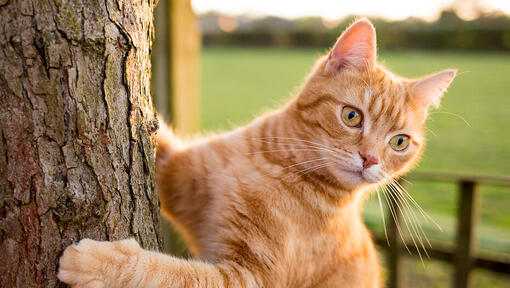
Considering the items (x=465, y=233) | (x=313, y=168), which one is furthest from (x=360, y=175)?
(x=465, y=233)

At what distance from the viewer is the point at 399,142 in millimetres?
2176

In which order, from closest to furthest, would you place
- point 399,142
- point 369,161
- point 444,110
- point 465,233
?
1. point 369,161
2. point 399,142
3. point 465,233
4. point 444,110

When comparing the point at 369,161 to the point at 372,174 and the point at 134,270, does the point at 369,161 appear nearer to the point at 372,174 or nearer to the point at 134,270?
the point at 372,174

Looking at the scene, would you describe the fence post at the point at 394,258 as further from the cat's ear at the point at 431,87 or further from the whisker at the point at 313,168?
the whisker at the point at 313,168

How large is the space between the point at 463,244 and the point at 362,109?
2053 mm

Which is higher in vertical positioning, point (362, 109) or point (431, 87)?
point (431, 87)

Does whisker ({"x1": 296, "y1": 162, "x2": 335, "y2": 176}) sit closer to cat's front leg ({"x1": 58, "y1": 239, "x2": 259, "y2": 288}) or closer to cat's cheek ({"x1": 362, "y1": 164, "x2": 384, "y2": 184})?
cat's cheek ({"x1": 362, "y1": 164, "x2": 384, "y2": 184})

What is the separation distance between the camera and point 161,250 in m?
1.78

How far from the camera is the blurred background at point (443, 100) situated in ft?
12.1

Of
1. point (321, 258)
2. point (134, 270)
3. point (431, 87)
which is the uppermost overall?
point (431, 87)

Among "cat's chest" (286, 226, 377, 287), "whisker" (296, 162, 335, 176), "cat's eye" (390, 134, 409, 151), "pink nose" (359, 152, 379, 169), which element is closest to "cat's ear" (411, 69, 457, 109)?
"cat's eye" (390, 134, 409, 151)

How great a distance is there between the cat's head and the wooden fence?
1.27m

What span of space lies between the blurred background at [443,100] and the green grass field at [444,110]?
34 millimetres

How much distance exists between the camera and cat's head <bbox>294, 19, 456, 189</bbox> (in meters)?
1.99
